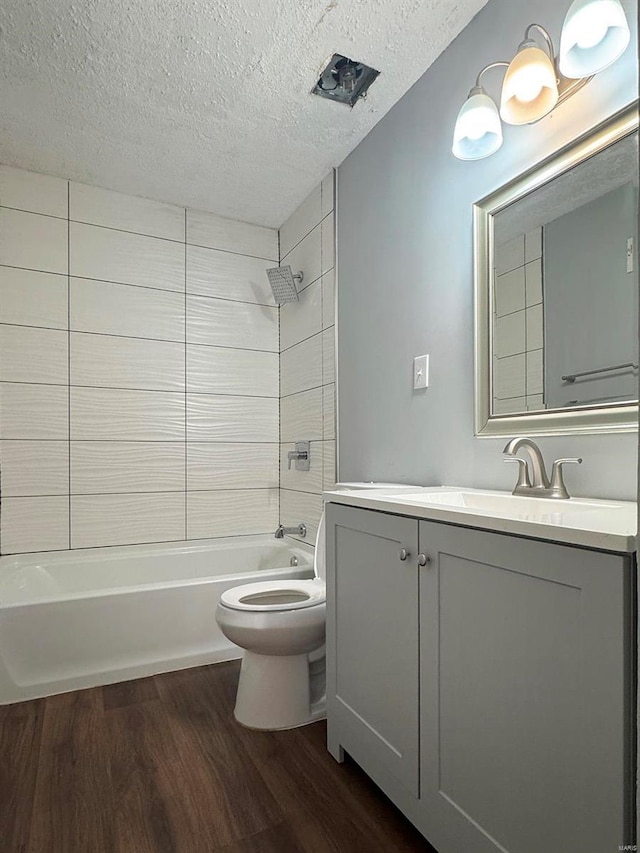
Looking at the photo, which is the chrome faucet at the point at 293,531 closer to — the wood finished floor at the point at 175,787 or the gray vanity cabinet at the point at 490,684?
the wood finished floor at the point at 175,787

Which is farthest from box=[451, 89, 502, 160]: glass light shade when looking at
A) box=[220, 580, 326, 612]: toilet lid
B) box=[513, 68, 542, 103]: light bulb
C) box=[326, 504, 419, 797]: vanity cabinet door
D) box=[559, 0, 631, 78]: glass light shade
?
box=[220, 580, 326, 612]: toilet lid

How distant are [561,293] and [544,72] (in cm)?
54

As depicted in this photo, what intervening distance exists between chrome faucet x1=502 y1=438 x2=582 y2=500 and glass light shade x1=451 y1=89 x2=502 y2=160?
0.87 m

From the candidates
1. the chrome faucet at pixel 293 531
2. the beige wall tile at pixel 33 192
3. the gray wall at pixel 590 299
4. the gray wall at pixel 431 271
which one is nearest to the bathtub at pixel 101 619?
the chrome faucet at pixel 293 531

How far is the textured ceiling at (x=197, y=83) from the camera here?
1.59 metres

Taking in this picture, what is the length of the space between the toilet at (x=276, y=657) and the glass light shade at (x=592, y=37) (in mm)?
1190

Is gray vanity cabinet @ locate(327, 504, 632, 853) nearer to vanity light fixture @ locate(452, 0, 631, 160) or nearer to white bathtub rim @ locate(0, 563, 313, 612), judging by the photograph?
white bathtub rim @ locate(0, 563, 313, 612)

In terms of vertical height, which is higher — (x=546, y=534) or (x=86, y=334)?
(x=86, y=334)

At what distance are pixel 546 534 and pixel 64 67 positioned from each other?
7.20ft

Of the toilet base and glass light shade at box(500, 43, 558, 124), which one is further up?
glass light shade at box(500, 43, 558, 124)

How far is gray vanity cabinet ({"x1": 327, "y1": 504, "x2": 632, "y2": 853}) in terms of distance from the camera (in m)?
0.72

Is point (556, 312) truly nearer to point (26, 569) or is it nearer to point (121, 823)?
point (121, 823)

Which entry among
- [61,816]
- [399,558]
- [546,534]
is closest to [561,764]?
[546,534]

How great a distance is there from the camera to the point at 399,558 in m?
1.19
